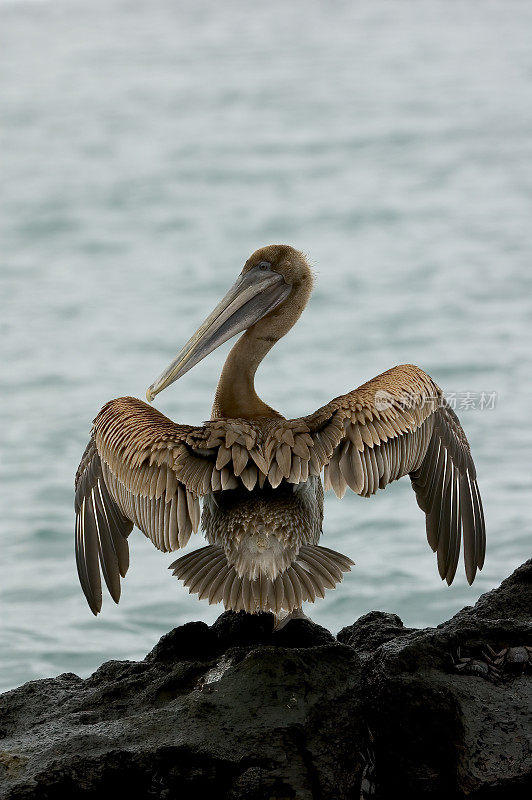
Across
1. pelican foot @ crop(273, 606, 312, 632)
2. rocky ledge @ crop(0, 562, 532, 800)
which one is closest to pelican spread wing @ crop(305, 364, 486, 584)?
pelican foot @ crop(273, 606, 312, 632)

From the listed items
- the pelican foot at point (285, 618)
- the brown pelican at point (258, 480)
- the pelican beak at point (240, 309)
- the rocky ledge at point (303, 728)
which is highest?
the pelican beak at point (240, 309)

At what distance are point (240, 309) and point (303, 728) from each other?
226 centimetres

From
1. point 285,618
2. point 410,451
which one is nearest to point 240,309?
point 410,451

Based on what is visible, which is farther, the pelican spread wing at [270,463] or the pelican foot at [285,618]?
the pelican foot at [285,618]

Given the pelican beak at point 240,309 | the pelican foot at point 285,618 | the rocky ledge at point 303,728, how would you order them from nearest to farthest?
the rocky ledge at point 303,728 < the pelican foot at point 285,618 < the pelican beak at point 240,309

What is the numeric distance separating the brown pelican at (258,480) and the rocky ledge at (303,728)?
0.39 meters

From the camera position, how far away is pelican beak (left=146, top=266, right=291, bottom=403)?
5.71m

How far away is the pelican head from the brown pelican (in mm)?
141

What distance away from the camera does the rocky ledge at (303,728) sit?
12.9ft

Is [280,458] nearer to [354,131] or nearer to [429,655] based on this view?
[429,655]

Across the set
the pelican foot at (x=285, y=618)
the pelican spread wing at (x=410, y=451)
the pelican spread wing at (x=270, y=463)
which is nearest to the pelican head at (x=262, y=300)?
the pelican spread wing at (x=270, y=463)

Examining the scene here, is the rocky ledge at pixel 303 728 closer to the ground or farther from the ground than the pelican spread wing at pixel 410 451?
closer to the ground

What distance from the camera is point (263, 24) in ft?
80.3

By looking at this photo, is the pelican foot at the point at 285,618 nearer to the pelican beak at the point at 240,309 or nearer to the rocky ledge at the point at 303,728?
the rocky ledge at the point at 303,728
